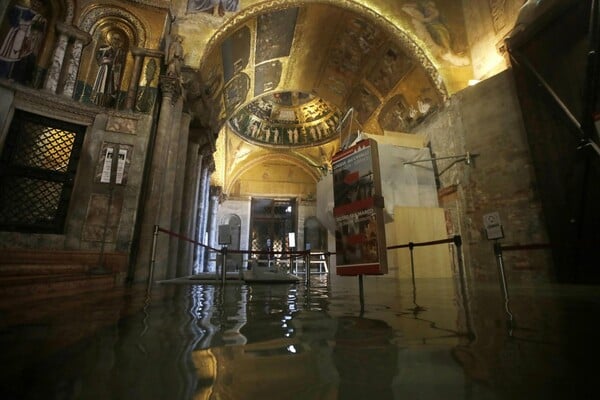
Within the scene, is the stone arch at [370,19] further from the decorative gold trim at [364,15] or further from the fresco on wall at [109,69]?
the fresco on wall at [109,69]

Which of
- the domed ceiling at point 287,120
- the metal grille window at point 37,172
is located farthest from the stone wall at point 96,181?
the domed ceiling at point 287,120

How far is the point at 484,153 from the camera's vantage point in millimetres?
7594

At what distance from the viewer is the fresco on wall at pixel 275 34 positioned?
405 inches

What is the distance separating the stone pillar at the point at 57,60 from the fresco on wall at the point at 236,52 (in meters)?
4.20

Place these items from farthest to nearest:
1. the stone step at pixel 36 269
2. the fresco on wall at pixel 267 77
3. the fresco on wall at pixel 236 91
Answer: the fresco on wall at pixel 267 77
the fresco on wall at pixel 236 91
the stone step at pixel 36 269

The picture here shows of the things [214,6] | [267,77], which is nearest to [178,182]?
[214,6]

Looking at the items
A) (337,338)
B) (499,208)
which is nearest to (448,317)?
(337,338)

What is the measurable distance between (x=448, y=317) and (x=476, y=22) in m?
10.8

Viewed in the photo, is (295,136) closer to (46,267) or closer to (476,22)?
(476,22)

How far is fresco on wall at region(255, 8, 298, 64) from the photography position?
10.3m

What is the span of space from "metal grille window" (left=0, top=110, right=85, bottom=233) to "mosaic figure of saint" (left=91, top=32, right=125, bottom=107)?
92 cm

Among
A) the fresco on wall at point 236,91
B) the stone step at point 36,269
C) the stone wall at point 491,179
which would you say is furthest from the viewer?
the fresco on wall at point 236,91

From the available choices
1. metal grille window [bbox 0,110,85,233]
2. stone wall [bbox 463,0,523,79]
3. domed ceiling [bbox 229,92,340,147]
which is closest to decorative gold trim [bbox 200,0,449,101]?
stone wall [bbox 463,0,523,79]

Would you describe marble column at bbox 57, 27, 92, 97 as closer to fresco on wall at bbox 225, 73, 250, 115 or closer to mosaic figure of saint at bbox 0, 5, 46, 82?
mosaic figure of saint at bbox 0, 5, 46, 82
